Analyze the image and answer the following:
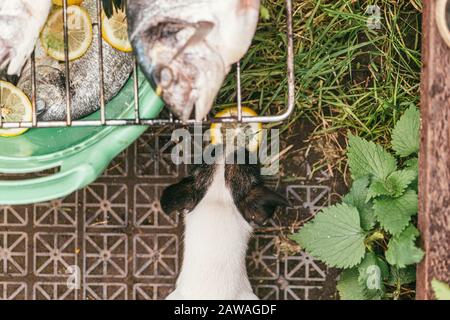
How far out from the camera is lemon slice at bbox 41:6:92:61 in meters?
1.52

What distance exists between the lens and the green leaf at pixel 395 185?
164cm

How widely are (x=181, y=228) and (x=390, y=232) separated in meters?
0.55

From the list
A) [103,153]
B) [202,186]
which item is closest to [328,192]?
[202,186]

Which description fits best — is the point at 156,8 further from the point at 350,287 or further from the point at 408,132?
the point at 350,287

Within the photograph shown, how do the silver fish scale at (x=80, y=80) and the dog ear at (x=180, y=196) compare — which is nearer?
the silver fish scale at (x=80, y=80)

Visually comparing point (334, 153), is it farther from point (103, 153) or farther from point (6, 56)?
point (6, 56)

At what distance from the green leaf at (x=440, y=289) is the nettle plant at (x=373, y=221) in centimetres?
9

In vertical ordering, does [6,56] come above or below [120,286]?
above

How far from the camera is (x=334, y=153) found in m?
1.81

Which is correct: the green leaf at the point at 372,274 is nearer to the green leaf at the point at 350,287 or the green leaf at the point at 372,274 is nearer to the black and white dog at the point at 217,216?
the green leaf at the point at 350,287

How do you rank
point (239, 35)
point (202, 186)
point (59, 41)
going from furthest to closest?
point (202, 186) → point (59, 41) → point (239, 35)

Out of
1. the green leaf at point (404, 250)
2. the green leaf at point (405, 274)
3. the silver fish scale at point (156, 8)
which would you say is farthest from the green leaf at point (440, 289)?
the silver fish scale at point (156, 8)

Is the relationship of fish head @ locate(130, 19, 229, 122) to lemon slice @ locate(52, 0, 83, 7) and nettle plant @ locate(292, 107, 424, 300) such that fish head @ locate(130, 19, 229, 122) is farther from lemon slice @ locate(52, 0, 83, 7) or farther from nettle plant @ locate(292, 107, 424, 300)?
nettle plant @ locate(292, 107, 424, 300)

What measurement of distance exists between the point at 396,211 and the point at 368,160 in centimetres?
14
